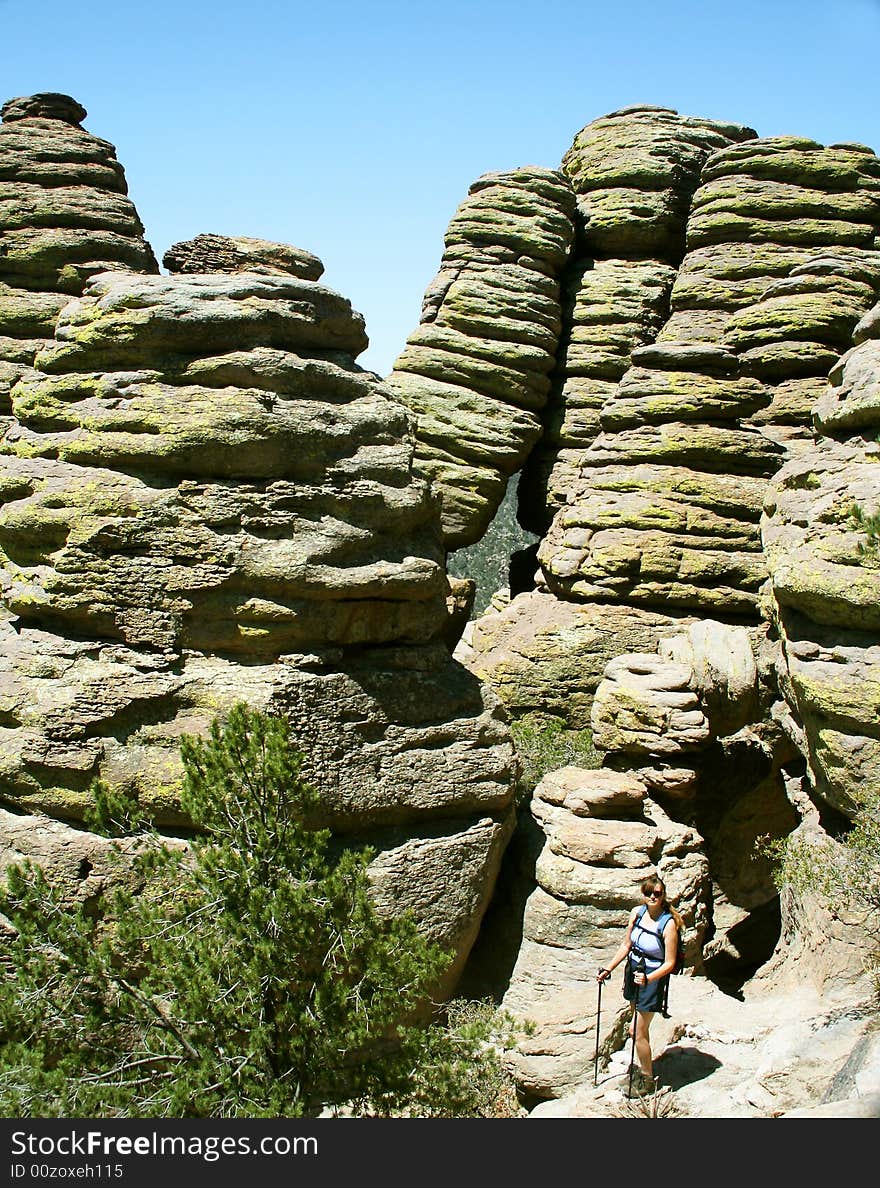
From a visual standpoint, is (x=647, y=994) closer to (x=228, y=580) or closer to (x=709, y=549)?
(x=228, y=580)

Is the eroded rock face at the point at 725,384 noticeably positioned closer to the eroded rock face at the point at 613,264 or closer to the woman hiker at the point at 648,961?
the eroded rock face at the point at 613,264

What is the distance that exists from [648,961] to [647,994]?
0.92 ft

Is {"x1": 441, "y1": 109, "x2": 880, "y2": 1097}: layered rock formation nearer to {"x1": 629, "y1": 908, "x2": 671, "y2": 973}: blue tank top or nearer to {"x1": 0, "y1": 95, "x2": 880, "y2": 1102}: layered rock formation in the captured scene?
{"x1": 0, "y1": 95, "x2": 880, "y2": 1102}: layered rock formation

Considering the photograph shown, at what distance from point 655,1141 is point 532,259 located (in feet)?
72.6

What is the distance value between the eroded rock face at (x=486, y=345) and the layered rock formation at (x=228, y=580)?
12.2m

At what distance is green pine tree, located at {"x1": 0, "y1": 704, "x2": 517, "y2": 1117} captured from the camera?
8.32 m

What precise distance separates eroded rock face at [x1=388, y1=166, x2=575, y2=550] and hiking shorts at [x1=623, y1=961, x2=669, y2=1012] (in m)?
16.1

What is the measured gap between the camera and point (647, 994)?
9.23 metres

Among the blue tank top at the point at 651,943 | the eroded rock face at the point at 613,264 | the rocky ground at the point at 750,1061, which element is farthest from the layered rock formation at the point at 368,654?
the eroded rock face at the point at 613,264

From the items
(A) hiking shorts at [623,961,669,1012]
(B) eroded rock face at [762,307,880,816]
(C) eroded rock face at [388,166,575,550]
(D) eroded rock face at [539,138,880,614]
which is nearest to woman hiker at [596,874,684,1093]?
(A) hiking shorts at [623,961,669,1012]

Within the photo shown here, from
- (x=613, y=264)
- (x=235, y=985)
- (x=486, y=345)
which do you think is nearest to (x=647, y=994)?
(x=235, y=985)

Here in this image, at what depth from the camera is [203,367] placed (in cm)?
1162

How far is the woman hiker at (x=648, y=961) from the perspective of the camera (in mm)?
9242

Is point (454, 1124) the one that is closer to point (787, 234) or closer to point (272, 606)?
point (272, 606)
